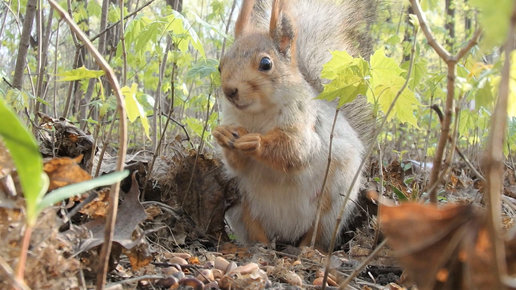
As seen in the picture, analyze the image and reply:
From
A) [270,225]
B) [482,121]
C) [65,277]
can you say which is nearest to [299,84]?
[270,225]

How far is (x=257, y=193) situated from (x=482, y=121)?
3.54 ft

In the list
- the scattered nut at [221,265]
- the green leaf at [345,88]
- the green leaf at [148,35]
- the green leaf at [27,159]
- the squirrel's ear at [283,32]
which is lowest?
the scattered nut at [221,265]

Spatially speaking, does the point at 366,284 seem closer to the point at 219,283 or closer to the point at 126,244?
the point at 219,283

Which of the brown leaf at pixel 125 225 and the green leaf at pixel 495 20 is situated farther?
the brown leaf at pixel 125 225

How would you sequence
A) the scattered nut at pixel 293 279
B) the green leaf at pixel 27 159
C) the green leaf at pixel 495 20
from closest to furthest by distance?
the green leaf at pixel 495 20 < the green leaf at pixel 27 159 < the scattered nut at pixel 293 279

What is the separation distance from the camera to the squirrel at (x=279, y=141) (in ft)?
5.83

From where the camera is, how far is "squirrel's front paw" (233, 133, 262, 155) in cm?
171

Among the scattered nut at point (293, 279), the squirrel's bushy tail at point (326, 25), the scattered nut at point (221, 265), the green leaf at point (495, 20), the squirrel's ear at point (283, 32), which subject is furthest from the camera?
the squirrel's bushy tail at point (326, 25)

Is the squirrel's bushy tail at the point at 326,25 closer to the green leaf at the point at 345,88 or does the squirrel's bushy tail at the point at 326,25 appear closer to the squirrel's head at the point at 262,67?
the squirrel's head at the point at 262,67

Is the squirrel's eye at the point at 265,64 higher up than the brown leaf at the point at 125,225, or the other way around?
the squirrel's eye at the point at 265,64

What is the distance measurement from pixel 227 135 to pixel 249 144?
109 millimetres

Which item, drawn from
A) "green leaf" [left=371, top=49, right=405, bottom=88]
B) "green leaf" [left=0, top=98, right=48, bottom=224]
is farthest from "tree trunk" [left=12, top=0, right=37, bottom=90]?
"green leaf" [left=0, top=98, right=48, bottom=224]

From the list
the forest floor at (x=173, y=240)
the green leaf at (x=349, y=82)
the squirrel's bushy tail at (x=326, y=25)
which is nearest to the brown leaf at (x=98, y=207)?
the forest floor at (x=173, y=240)

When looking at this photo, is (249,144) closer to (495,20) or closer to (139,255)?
(139,255)
